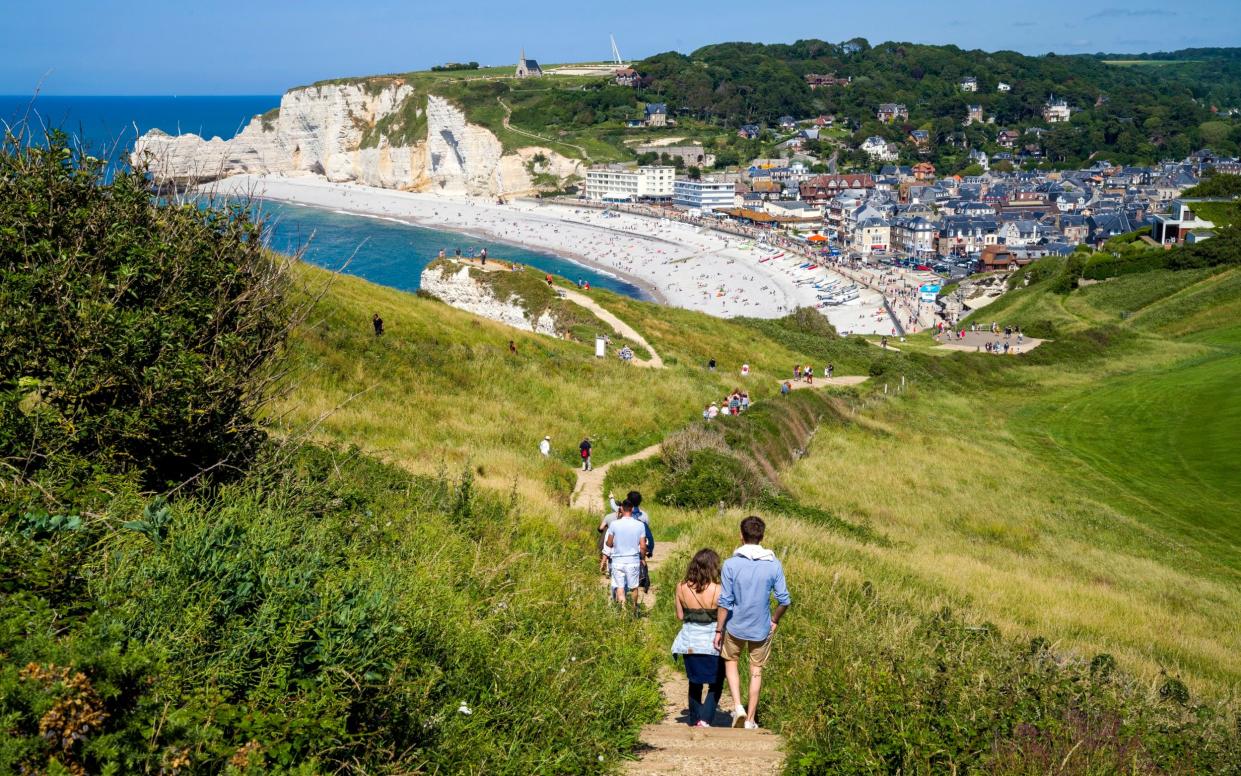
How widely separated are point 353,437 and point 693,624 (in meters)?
9.29

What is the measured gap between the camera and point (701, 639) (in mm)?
6691

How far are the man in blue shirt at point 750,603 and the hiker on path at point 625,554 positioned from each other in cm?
223

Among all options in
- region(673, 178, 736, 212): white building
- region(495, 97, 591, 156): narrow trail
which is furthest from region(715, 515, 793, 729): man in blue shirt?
region(495, 97, 591, 156): narrow trail

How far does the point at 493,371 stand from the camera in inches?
914

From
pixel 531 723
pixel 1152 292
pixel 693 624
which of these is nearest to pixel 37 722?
pixel 531 723

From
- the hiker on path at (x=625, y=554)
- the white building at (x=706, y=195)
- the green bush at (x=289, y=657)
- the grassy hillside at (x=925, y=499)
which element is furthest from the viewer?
the white building at (x=706, y=195)

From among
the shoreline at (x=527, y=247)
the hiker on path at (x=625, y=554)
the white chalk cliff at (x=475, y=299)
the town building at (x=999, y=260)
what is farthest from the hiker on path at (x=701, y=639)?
the town building at (x=999, y=260)

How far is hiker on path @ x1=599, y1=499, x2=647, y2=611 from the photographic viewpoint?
8812 mm

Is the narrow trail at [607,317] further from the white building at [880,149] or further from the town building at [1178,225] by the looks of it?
the white building at [880,149]

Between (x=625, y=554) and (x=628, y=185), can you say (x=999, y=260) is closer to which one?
(x=628, y=185)

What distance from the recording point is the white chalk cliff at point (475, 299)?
132 ft

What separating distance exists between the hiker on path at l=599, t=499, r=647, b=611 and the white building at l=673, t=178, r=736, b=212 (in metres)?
132

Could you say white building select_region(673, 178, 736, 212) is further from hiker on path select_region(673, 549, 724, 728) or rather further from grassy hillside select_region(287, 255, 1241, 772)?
hiker on path select_region(673, 549, 724, 728)

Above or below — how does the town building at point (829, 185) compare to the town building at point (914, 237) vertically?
above
